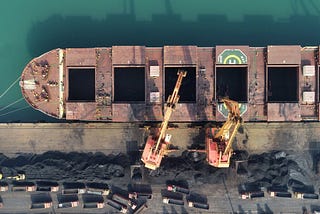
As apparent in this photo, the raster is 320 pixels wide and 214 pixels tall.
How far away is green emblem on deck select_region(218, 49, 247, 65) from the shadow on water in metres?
6.40

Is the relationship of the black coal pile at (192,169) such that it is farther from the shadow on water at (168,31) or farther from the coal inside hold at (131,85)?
the shadow on water at (168,31)

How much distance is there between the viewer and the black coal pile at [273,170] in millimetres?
43344

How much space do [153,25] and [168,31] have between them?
2092 millimetres

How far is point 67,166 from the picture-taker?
43.7 m

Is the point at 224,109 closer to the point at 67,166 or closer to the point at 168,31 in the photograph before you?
the point at 168,31

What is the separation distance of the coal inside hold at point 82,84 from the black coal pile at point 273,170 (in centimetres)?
2050

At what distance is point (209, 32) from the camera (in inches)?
1847

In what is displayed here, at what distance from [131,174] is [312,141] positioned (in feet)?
72.2

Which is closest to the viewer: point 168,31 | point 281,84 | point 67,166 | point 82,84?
point 67,166

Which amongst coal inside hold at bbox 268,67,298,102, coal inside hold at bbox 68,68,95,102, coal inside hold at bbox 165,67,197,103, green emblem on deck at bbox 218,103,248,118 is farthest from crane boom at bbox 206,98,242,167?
coal inside hold at bbox 68,68,95,102

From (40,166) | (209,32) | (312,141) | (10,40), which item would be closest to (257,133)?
(312,141)

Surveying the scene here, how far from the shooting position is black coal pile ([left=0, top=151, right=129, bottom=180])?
43594 millimetres

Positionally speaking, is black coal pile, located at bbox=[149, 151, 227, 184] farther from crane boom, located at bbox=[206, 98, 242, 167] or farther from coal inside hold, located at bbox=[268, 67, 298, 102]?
coal inside hold, located at bbox=[268, 67, 298, 102]

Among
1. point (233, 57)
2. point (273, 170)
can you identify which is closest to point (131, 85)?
point (233, 57)
